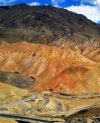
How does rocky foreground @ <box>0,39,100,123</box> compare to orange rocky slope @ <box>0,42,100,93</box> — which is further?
orange rocky slope @ <box>0,42,100,93</box>

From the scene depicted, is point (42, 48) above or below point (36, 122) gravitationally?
above

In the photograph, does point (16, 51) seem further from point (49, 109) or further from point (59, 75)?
point (49, 109)

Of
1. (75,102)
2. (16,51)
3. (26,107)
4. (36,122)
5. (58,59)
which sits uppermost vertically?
(16,51)

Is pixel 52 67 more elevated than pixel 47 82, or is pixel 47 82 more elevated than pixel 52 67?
pixel 52 67

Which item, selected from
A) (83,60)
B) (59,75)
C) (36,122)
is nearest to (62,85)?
(59,75)

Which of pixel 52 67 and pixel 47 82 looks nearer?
pixel 47 82

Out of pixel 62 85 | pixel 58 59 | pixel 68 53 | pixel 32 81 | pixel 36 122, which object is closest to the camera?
pixel 36 122

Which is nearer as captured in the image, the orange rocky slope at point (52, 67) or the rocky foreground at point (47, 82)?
the rocky foreground at point (47, 82)

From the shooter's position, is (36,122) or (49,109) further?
(49,109)
